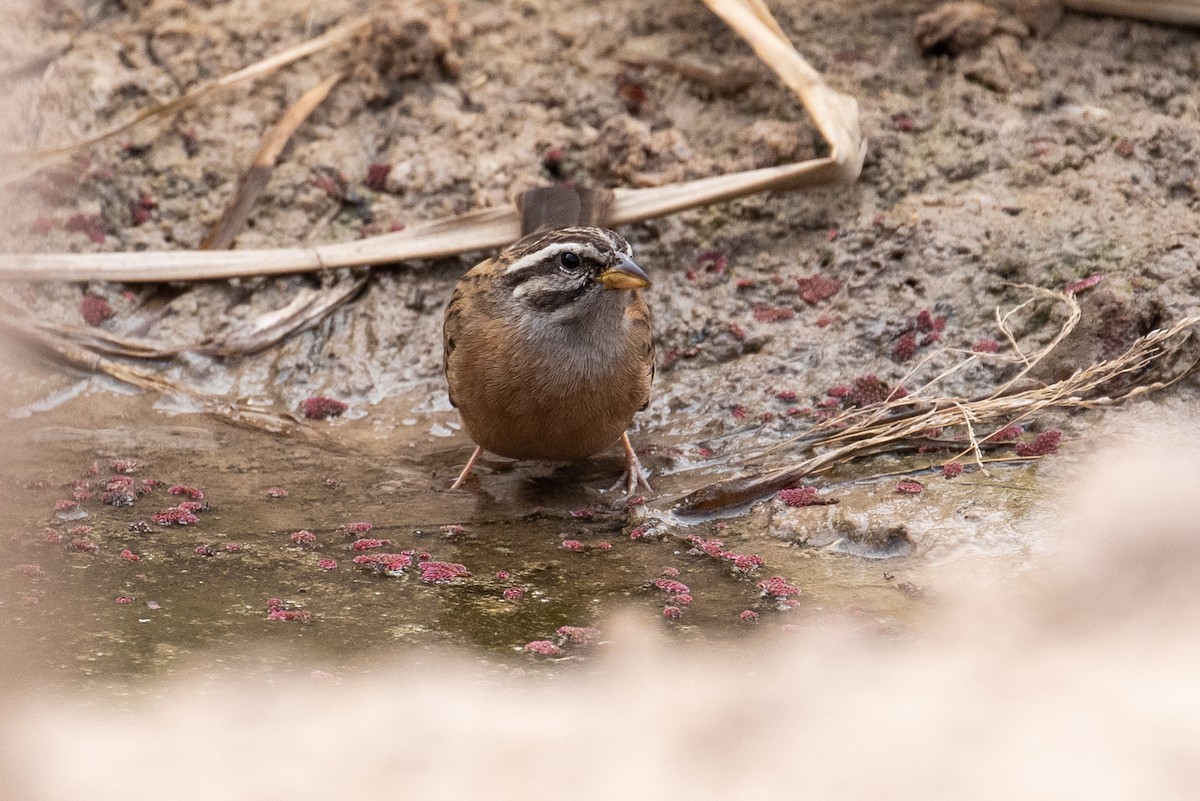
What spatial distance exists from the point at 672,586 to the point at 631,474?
54.8 inches

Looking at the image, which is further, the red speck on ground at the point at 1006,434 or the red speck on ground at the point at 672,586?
the red speck on ground at the point at 1006,434

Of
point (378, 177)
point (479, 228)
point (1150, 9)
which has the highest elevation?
point (378, 177)

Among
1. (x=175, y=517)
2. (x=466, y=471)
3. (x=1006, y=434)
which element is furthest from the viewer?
(x=466, y=471)

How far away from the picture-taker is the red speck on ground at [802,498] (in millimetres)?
6199

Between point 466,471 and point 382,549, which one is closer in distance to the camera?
point 382,549

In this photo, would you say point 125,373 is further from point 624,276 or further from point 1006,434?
point 1006,434

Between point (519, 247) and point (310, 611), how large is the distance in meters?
2.31

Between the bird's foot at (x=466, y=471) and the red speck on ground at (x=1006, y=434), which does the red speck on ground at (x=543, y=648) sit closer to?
the bird's foot at (x=466, y=471)

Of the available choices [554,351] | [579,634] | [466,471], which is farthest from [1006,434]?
[466,471]

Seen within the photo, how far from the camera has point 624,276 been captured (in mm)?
6254

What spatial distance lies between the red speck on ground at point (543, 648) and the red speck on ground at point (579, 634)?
9 cm

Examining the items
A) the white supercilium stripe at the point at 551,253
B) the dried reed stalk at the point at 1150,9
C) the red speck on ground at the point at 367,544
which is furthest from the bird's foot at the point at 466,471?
the dried reed stalk at the point at 1150,9

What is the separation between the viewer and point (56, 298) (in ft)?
27.4

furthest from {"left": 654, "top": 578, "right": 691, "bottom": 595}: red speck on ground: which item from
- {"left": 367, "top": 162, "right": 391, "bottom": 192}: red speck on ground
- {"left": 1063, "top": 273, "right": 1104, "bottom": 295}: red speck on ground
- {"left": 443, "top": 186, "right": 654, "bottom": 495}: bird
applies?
{"left": 367, "top": 162, "right": 391, "bottom": 192}: red speck on ground
